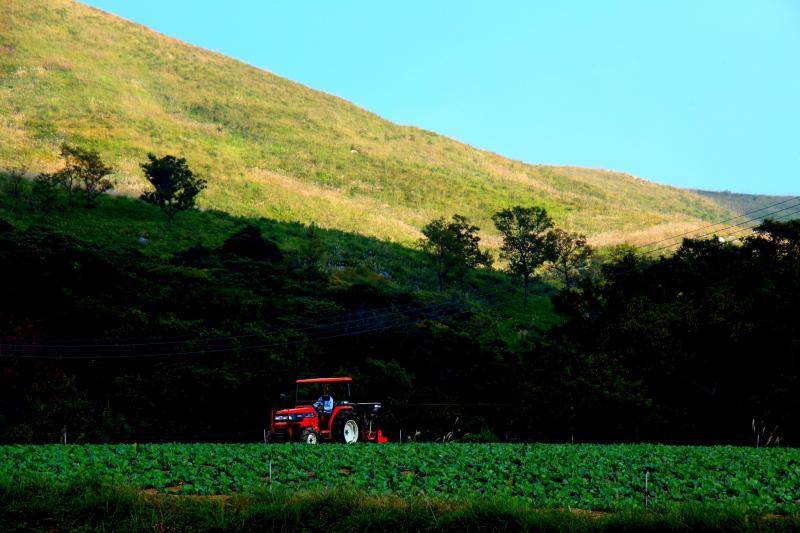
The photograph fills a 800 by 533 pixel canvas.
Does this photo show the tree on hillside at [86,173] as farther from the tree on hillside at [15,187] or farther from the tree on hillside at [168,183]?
the tree on hillside at [168,183]

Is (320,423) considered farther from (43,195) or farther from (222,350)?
(43,195)

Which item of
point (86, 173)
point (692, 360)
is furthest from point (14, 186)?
point (692, 360)

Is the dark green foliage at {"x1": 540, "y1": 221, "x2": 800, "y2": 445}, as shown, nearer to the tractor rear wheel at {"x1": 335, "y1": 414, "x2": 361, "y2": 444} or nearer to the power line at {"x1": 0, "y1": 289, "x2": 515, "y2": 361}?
the tractor rear wheel at {"x1": 335, "y1": 414, "x2": 361, "y2": 444}

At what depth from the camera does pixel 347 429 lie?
3319cm

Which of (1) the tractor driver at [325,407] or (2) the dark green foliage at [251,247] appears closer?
(1) the tractor driver at [325,407]

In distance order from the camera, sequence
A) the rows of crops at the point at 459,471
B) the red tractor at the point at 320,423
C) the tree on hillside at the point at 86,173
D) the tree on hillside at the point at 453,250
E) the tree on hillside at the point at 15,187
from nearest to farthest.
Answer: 1. the rows of crops at the point at 459,471
2. the red tractor at the point at 320,423
3. the tree on hillside at the point at 453,250
4. the tree on hillside at the point at 15,187
5. the tree on hillside at the point at 86,173

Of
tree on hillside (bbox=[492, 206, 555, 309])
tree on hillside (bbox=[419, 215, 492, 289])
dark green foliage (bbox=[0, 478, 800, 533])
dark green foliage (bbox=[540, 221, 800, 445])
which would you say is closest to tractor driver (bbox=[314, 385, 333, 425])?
dark green foliage (bbox=[540, 221, 800, 445])

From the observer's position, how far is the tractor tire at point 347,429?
3275 centimetres

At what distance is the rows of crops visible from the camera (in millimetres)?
20219

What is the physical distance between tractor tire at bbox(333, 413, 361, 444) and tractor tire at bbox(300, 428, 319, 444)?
0.96 m

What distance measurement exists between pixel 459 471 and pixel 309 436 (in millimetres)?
10132

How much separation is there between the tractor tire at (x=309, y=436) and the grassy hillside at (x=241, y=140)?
72.2 metres

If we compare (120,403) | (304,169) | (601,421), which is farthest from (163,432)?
(304,169)

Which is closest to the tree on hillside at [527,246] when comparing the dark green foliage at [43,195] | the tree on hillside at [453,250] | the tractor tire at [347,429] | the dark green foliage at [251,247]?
the tree on hillside at [453,250]
